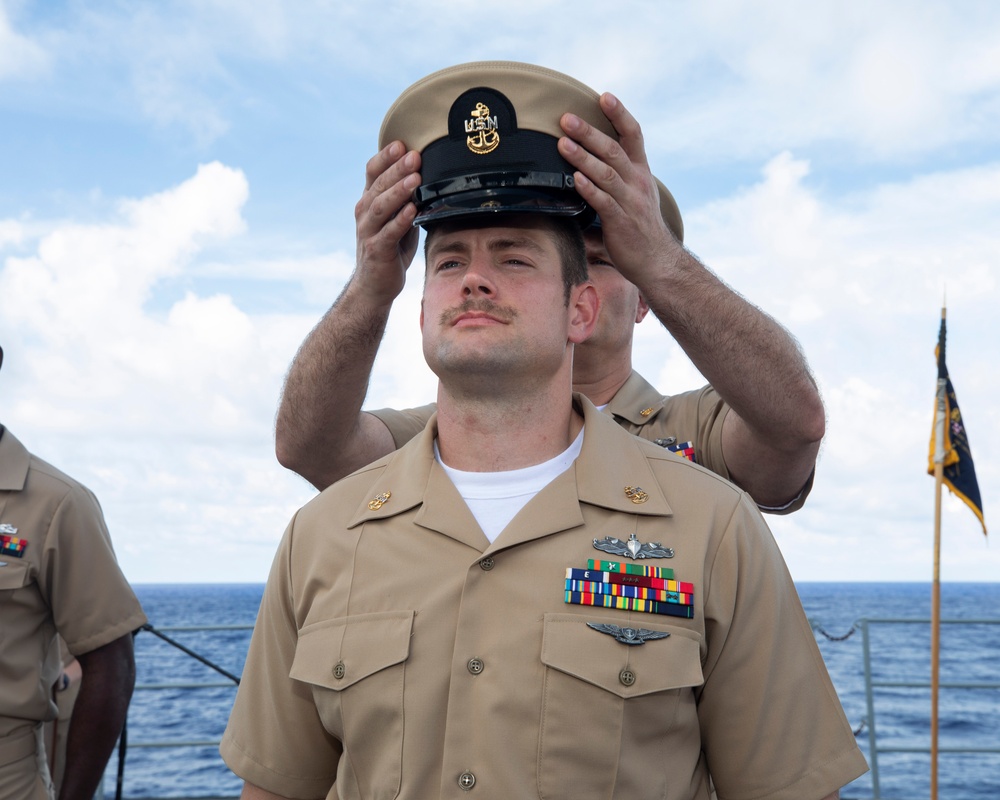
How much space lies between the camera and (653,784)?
1.98 metres

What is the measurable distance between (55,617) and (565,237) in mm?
2434

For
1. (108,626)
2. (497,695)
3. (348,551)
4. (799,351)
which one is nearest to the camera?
(497,695)

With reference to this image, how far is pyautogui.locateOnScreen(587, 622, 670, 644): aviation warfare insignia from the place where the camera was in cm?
203

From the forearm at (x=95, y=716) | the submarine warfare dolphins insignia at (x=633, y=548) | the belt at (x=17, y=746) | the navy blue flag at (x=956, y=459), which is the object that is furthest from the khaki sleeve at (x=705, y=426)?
the navy blue flag at (x=956, y=459)

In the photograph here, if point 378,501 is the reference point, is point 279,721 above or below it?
below

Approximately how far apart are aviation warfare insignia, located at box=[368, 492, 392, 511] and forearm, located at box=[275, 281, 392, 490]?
52 centimetres

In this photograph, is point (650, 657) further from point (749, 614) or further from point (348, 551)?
point (348, 551)

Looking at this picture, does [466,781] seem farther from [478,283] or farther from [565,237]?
[565,237]

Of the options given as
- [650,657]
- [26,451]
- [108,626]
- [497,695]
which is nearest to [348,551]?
[497,695]

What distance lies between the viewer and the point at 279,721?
2311 mm

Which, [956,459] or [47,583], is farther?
[956,459]

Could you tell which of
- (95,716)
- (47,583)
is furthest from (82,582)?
(95,716)

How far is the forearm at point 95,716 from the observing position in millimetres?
3684

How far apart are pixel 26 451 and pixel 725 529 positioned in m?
2.79
